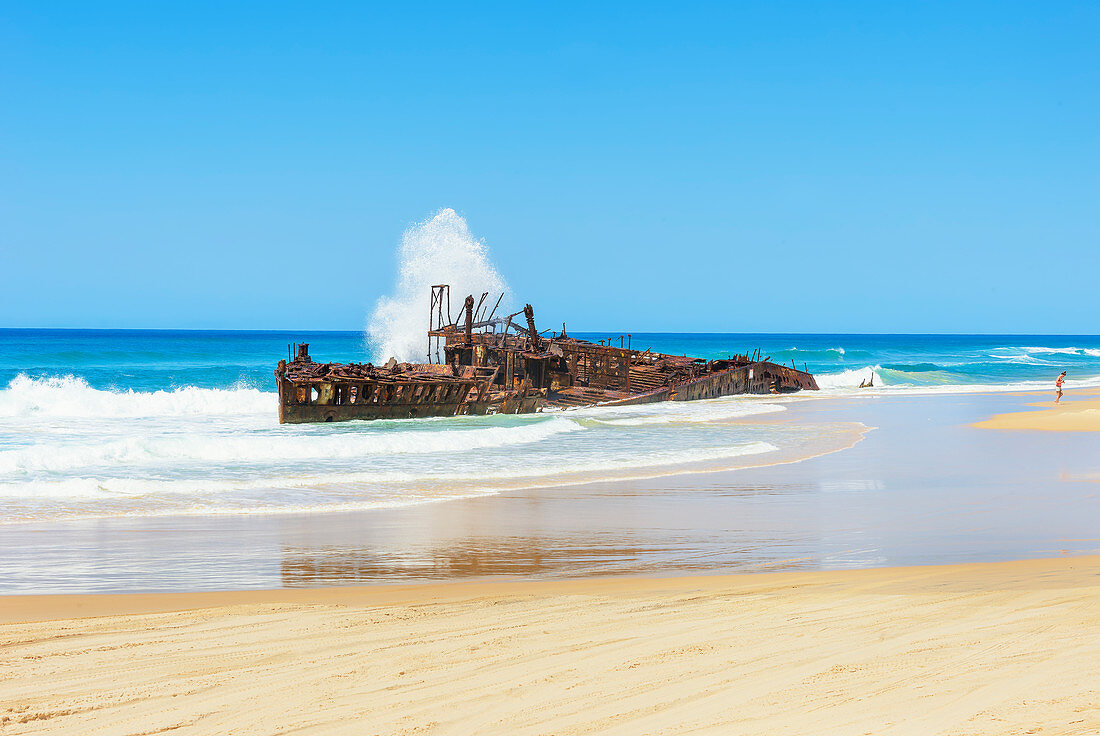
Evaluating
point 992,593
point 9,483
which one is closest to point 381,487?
point 9,483

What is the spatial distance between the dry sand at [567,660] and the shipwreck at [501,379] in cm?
2087

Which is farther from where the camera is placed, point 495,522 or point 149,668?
point 495,522

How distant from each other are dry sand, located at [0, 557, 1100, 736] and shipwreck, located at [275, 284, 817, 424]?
2087 cm

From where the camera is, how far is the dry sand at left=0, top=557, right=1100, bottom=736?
14.5 feet

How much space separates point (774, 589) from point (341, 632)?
354 cm

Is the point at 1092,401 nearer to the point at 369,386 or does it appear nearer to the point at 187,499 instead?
the point at 369,386

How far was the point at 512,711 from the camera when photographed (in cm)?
452

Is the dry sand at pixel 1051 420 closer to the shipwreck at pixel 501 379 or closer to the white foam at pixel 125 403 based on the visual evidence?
the shipwreck at pixel 501 379

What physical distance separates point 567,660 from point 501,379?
98.7 feet

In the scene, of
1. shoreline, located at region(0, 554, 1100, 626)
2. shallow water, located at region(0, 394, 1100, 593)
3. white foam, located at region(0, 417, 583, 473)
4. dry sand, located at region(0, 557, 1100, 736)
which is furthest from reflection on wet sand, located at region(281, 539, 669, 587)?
white foam, located at region(0, 417, 583, 473)

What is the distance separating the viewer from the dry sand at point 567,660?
4.41m

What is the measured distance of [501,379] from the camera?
35.3 meters

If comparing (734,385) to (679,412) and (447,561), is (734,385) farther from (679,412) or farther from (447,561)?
(447,561)

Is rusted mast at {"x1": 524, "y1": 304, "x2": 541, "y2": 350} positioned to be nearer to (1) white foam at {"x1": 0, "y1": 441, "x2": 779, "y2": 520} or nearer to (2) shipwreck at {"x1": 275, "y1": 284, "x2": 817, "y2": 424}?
(2) shipwreck at {"x1": 275, "y1": 284, "x2": 817, "y2": 424}
